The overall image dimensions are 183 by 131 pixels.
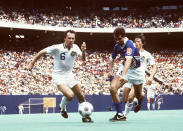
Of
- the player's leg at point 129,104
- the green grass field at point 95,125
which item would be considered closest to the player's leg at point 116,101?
the green grass field at point 95,125

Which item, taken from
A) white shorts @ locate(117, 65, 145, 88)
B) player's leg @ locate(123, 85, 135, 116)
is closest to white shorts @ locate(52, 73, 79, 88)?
white shorts @ locate(117, 65, 145, 88)

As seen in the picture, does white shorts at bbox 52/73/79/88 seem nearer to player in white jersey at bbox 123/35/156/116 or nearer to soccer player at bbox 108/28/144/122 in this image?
soccer player at bbox 108/28/144/122

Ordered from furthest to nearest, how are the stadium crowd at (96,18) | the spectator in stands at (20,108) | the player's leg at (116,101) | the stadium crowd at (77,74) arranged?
1. the stadium crowd at (96,18)
2. the stadium crowd at (77,74)
3. the spectator in stands at (20,108)
4. the player's leg at (116,101)

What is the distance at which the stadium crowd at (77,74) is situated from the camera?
31.1 m

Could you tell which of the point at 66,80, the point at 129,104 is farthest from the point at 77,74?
the point at 66,80

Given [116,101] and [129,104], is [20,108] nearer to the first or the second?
[129,104]

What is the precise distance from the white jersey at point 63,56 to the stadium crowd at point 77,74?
20188mm

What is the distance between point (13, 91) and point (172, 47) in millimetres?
21537

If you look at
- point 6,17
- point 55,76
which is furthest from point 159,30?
point 55,76

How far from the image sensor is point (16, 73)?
33.0m

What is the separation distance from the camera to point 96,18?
141ft

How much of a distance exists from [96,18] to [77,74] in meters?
10.6

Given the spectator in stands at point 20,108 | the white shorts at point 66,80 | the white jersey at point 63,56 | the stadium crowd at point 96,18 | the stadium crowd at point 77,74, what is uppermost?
the stadium crowd at point 96,18

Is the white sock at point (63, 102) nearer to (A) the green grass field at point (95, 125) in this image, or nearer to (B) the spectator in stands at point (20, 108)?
(A) the green grass field at point (95, 125)
